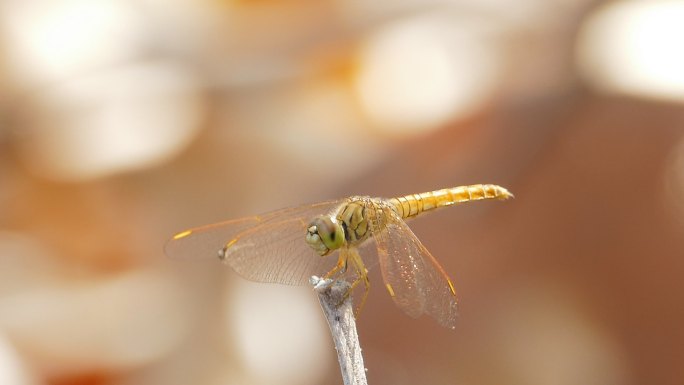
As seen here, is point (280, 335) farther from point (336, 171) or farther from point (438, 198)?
point (438, 198)

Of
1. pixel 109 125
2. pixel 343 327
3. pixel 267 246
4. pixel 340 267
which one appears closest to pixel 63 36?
pixel 109 125

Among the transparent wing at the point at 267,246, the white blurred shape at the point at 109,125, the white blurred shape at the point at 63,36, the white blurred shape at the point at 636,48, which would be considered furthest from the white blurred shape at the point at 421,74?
the transparent wing at the point at 267,246

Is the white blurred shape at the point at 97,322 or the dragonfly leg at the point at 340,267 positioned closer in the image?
the dragonfly leg at the point at 340,267

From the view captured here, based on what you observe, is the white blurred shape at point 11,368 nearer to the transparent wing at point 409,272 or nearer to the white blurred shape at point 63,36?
the white blurred shape at point 63,36

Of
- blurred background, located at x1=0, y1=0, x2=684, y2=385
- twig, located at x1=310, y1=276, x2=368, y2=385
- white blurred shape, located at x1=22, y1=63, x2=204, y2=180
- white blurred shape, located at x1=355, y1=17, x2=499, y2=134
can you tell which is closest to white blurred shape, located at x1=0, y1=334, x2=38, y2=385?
blurred background, located at x1=0, y1=0, x2=684, y2=385

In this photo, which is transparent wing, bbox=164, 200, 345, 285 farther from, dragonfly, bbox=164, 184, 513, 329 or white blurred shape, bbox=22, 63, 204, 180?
white blurred shape, bbox=22, 63, 204, 180

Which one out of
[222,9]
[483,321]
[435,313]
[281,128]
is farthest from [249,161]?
[435,313]

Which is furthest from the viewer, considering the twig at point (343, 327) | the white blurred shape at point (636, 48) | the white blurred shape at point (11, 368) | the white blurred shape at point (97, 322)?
the white blurred shape at point (97, 322)

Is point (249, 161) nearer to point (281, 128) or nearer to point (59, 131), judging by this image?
point (281, 128)
